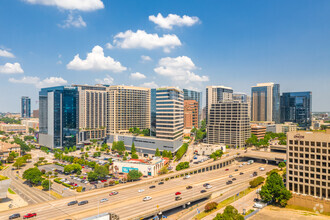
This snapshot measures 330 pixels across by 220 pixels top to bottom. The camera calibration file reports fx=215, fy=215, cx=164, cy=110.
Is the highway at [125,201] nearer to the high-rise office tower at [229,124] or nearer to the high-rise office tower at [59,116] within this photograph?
the high-rise office tower at [229,124]

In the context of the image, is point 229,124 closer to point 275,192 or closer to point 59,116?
point 275,192

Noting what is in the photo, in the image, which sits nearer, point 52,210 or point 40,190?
point 52,210

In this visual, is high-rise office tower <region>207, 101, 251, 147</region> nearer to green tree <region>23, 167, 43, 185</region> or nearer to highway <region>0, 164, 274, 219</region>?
highway <region>0, 164, 274, 219</region>

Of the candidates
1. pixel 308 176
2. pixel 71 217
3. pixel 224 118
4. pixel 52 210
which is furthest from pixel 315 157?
pixel 224 118

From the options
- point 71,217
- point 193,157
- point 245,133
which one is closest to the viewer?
point 71,217

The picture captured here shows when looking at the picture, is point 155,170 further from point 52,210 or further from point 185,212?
point 52,210

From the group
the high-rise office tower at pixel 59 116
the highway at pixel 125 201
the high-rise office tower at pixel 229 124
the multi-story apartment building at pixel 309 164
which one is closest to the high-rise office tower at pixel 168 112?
the high-rise office tower at pixel 229 124

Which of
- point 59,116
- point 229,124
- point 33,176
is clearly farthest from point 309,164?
point 59,116
